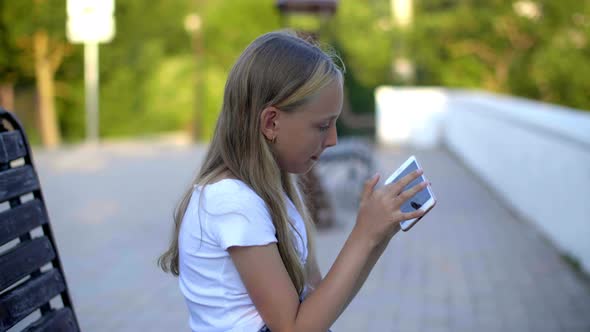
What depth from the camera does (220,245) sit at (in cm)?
186

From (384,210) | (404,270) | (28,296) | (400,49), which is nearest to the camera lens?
(384,210)

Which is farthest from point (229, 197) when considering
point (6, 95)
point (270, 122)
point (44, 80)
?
point (6, 95)

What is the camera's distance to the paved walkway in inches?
201

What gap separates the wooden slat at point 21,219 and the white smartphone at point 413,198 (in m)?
0.91

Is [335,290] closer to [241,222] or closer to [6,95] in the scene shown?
[241,222]

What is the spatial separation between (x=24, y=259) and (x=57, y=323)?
20cm

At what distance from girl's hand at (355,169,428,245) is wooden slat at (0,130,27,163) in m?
0.89

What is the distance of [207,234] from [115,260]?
5.21 m

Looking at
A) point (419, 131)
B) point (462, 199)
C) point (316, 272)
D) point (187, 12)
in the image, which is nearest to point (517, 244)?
point (462, 199)

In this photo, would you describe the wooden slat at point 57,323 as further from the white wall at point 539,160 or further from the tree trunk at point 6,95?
the tree trunk at point 6,95

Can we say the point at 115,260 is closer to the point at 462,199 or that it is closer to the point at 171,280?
the point at 171,280

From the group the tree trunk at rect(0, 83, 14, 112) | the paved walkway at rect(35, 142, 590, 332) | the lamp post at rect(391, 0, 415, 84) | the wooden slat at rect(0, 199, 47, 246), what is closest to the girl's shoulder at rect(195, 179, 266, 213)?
the wooden slat at rect(0, 199, 47, 246)

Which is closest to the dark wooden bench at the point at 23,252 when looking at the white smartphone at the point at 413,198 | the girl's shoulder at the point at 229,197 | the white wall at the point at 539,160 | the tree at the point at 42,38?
the girl's shoulder at the point at 229,197

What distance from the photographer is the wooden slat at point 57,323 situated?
2.06 metres
